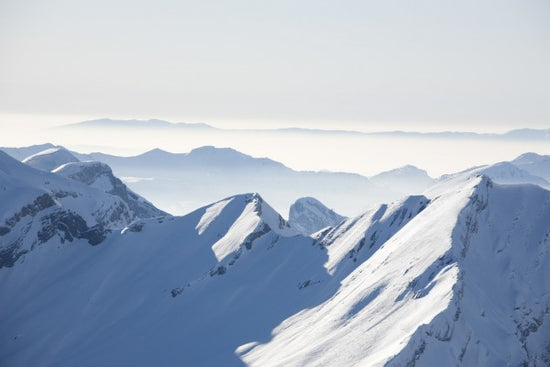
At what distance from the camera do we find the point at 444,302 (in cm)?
14550

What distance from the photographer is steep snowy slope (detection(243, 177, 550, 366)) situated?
472 ft

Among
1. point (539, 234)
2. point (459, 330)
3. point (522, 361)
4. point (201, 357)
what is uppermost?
point (539, 234)

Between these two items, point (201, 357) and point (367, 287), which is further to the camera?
point (201, 357)

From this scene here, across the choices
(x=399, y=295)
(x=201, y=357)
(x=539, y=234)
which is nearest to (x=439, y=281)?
(x=399, y=295)

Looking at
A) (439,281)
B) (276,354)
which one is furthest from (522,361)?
(276,354)

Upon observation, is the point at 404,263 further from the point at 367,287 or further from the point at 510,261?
the point at 510,261

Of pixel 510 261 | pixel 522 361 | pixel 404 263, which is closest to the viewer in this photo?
pixel 522 361

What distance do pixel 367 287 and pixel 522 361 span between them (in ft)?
140

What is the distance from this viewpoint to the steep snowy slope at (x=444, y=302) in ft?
472

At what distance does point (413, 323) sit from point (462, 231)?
139ft

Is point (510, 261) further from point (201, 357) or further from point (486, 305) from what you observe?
point (201, 357)

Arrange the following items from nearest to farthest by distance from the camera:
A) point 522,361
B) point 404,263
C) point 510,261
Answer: point 522,361 → point 404,263 → point 510,261

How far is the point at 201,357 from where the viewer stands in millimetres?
195750

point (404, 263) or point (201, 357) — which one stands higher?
point (404, 263)
